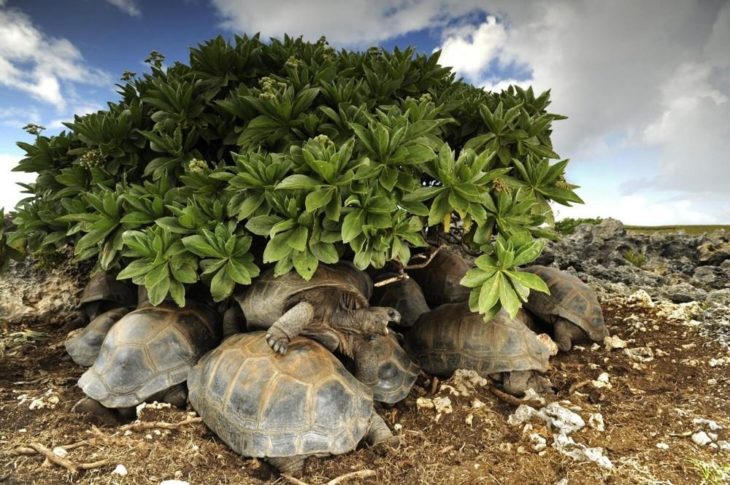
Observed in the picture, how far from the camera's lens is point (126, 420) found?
3621mm

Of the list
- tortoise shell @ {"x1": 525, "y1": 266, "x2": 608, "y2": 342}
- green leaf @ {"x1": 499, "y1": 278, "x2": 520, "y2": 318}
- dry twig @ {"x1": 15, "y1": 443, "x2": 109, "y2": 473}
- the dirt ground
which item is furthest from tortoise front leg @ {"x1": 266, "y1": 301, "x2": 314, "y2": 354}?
tortoise shell @ {"x1": 525, "y1": 266, "x2": 608, "y2": 342}

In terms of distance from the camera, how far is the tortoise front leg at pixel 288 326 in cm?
329

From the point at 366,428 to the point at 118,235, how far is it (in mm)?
2557

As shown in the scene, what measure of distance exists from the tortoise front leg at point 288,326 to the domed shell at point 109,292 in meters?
2.62

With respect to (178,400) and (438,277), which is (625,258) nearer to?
(438,277)

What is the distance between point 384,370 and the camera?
3826mm

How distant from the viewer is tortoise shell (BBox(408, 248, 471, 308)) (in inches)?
→ 209

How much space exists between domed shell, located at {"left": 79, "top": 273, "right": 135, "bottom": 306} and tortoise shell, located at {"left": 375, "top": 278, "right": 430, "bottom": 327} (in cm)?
269

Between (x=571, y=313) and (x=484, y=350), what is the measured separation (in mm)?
1429

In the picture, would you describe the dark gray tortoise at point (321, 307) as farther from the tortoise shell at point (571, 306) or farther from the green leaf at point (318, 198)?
the tortoise shell at point (571, 306)

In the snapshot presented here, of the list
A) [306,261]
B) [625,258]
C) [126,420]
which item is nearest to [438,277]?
[306,261]

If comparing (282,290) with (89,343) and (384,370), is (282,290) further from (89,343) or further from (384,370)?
(89,343)

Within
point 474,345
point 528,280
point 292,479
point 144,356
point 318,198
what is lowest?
point 292,479

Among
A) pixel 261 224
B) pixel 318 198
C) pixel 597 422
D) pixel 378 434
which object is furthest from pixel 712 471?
pixel 261 224
